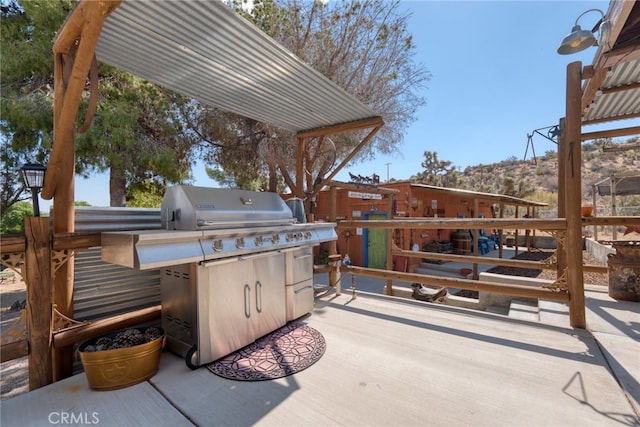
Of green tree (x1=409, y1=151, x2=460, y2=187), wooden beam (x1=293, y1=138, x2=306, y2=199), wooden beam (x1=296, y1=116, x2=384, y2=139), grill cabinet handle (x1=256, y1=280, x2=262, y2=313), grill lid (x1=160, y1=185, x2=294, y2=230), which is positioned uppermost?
green tree (x1=409, y1=151, x2=460, y2=187)

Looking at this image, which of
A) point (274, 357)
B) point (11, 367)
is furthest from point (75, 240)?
point (11, 367)

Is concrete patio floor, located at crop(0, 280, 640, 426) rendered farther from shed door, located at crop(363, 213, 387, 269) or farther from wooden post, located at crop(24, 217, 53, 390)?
shed door, located at crop(363, 213, 387, 269)

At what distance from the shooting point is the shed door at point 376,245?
35.0 feet

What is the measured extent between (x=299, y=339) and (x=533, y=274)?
8.98m

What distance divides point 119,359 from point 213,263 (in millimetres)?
855

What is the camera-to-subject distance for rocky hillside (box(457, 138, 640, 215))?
821 inches

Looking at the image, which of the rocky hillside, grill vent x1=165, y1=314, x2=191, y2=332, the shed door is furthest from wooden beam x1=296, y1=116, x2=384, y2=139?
the rocky hillside

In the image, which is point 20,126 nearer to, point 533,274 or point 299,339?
point 299,339

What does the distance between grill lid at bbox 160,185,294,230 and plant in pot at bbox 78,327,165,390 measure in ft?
2.88

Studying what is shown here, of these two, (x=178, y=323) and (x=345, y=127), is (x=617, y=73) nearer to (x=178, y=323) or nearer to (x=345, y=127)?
(x=345, y=127)

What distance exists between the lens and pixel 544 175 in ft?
A: 96.6

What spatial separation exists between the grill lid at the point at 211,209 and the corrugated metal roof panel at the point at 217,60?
111 cm

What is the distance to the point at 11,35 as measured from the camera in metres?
5.90

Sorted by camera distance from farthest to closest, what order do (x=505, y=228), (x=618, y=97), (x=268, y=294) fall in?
1. (x=618, y=97)
2. (x=505, y=228)
3. (x=268, y=294)
